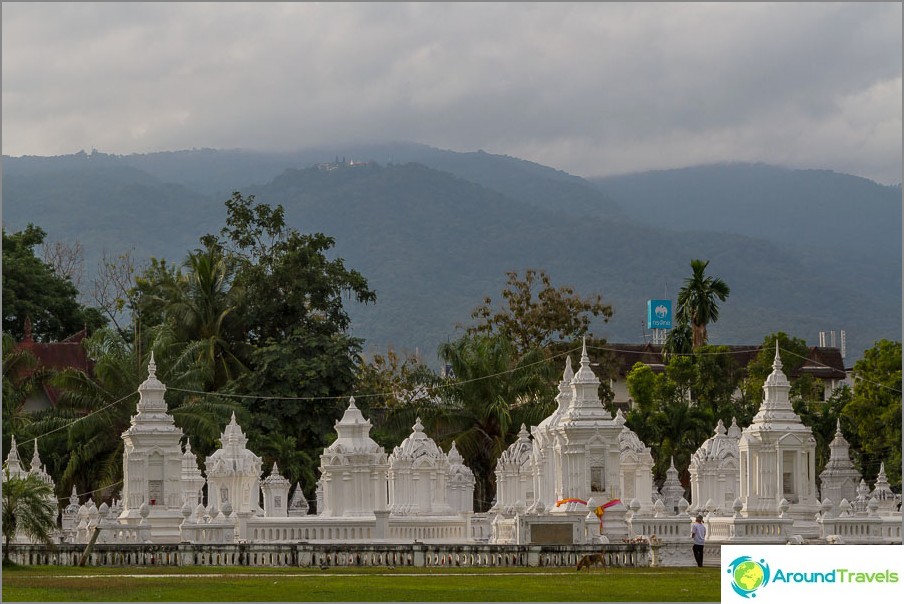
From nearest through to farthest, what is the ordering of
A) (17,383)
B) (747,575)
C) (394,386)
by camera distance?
(747,575) < (17,383) < (394,386)

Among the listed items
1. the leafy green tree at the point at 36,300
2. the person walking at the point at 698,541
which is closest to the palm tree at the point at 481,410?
the leafy green tree at the point at 36,300

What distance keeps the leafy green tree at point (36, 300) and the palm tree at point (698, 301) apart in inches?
1178

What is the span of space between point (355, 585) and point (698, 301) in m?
56.5

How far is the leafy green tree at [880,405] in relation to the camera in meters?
68.6

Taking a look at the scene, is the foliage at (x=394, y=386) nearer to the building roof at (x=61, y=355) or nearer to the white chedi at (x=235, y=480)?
the building roof at (x=61, y=355)

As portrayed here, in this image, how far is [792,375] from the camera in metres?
91.5

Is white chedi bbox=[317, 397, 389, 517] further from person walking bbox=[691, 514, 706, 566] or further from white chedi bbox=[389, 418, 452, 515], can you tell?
person walking bbox=[691, 514, 706, 566]

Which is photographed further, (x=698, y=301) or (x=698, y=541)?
(x=698, y=301)

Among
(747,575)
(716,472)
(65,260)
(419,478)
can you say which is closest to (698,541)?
(419,478)

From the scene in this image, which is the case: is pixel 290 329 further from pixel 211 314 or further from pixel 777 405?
pixel 777 405

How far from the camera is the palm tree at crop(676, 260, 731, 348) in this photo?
3359 inches

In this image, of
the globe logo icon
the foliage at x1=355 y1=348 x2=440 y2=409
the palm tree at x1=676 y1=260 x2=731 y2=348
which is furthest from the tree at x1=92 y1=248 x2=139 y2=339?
the globe logo icon

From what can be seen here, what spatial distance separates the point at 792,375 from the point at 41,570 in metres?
61.7

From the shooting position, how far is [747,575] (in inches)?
928
